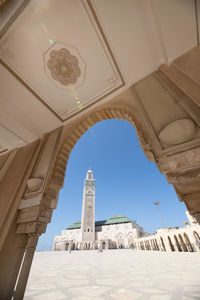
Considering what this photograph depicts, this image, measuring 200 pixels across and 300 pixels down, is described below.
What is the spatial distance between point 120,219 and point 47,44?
4835 cm

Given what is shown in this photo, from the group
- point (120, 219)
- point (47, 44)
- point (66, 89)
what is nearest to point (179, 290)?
point (66, 89)

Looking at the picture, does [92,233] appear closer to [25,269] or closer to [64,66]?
[25,269]

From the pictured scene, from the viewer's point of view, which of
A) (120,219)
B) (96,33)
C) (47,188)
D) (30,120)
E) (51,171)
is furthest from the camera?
(120,219)

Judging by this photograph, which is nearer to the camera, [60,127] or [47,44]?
[47,44]

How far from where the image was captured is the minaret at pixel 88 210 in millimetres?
36031

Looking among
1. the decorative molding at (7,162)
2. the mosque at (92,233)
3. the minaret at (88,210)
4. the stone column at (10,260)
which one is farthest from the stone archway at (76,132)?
the minaret at (88,210)

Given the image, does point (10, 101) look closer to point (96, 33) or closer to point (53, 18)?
point (53, 18)

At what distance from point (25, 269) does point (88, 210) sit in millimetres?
40673

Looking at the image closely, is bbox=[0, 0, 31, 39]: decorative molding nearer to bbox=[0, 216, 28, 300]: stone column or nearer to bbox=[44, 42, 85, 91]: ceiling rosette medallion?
bbox=[44, 42, 85, 91]: ceiling rosette medallion

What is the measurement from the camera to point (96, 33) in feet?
7.56

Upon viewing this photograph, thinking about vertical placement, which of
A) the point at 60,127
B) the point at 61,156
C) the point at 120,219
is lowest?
the point at 61,156

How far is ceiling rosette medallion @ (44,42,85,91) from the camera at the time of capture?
2518 mm

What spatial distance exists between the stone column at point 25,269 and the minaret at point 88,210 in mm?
39990

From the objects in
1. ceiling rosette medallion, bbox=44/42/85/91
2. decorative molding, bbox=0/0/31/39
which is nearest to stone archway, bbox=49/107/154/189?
ceiling rosette medallion, bbox=44/42/85/91
